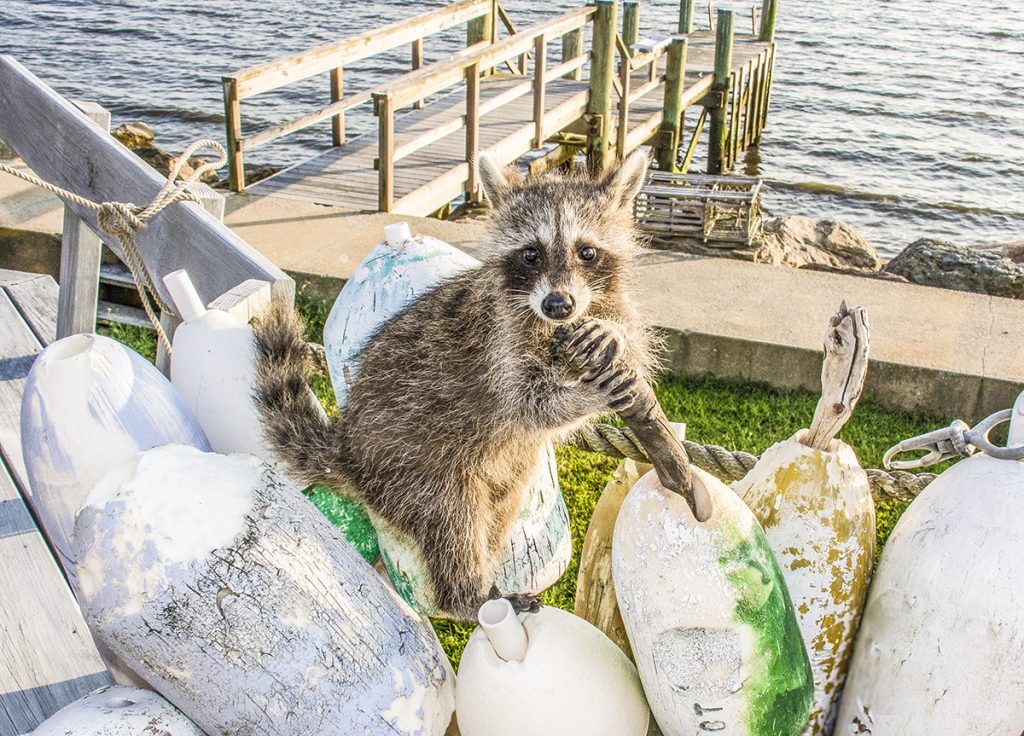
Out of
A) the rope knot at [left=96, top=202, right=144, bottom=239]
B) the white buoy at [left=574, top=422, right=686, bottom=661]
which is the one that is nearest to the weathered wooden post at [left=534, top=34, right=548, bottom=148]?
the rope knot at [left=96, top=202, right=144, bottom=239]

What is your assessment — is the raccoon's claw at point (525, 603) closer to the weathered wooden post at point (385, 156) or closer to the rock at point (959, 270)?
the weathered wooden post at point (385, 156)

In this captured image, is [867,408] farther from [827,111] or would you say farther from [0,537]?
[827,111]

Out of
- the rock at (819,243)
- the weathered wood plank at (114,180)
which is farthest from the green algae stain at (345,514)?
the rock at (819,243)

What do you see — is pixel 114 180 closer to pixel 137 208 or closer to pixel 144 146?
pixel 137 208

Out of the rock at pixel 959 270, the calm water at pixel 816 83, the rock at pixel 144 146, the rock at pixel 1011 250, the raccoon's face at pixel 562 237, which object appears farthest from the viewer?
the calm water at pixel 816 83

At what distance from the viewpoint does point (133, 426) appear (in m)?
2.22

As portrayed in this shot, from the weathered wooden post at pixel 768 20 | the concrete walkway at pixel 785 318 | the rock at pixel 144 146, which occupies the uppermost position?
the weathered wooden post at pixel 768 20

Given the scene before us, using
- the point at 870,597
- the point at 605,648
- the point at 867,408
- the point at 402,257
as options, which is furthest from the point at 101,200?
the point at 867,408

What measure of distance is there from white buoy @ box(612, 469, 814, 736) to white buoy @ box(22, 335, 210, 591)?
3.64 ft

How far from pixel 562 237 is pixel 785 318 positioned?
9.43ft

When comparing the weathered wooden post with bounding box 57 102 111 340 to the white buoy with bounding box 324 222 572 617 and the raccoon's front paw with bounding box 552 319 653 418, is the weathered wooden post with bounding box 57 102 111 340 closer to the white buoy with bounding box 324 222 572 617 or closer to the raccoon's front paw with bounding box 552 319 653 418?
the white buoy with bounding box 324 222 572 617

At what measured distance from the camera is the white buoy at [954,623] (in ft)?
6.42

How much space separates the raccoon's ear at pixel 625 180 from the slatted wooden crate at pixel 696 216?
20.5 ft

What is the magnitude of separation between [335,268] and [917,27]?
73.2ft
